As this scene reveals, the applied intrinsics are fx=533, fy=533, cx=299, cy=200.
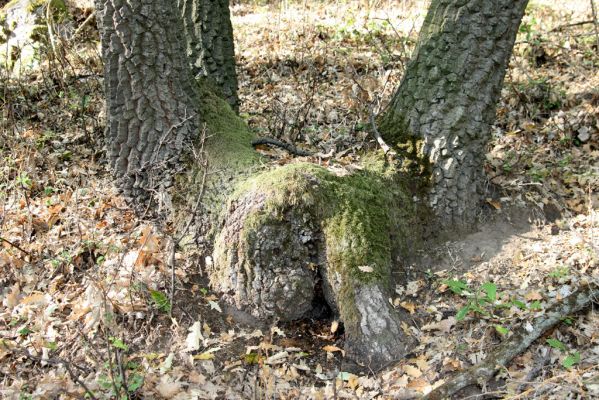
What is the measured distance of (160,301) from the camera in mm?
3814

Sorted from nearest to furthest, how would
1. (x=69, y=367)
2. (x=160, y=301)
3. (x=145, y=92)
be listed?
(x=69, y=367)
(x=160, y=301)
(x=145, y=92)

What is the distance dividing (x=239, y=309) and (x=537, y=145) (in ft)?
11.8

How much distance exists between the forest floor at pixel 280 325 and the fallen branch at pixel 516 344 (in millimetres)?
68

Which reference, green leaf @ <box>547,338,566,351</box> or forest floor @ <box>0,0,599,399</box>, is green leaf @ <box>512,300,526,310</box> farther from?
green leaf @ <box>547,338,566,351</box>

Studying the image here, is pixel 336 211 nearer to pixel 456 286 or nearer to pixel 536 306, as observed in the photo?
pixel 456 286

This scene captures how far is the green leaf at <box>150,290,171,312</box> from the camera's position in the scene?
3.80 m

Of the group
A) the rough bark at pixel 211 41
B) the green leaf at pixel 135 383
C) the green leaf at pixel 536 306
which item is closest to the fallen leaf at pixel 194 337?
the green leaf at pixel 135 383

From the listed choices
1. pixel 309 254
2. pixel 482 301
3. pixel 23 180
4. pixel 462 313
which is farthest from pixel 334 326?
pixel 23 180

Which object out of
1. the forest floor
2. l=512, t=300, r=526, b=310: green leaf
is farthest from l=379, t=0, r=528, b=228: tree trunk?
l=512, t=300, r=526, b=310: green leaf

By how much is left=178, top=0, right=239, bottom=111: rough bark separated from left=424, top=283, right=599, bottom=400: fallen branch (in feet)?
11.2

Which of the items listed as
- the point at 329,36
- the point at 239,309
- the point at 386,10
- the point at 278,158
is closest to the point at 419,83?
the point at 278,158

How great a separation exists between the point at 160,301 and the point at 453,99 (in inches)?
107

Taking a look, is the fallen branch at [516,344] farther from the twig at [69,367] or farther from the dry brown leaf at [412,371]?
the twig at [69,367]

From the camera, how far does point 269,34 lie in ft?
25.8
